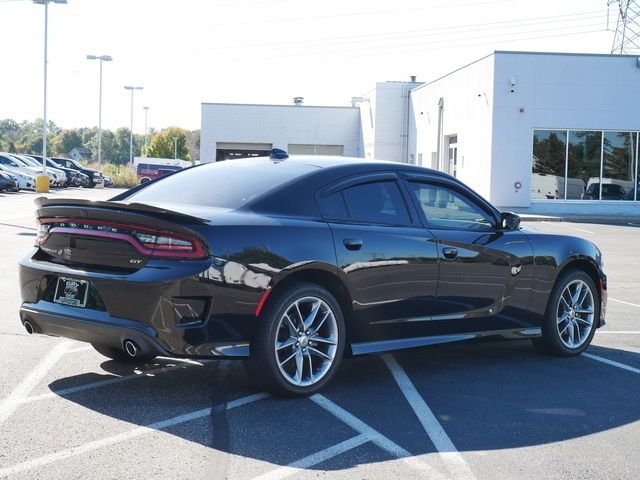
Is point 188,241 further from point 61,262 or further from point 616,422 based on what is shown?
point 616,422

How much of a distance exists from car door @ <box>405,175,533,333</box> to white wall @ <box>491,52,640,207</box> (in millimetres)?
26048

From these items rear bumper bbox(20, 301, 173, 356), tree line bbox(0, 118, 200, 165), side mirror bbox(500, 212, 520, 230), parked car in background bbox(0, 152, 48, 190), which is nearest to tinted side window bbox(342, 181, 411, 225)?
side mirror bbox(500, 212, 520, 230)

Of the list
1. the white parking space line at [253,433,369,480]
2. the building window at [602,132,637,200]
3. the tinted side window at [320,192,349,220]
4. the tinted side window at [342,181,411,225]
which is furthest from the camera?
the building window at [602,132,637,200]

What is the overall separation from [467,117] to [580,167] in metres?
5.40

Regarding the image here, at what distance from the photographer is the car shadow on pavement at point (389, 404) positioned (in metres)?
4.77

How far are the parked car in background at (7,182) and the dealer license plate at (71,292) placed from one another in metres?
36.0

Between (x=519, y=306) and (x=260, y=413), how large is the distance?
8.61ft

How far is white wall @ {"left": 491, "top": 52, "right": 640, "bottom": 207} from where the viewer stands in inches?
1250

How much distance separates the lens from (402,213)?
629 centimetres

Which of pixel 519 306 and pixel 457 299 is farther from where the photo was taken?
pixel 519 306

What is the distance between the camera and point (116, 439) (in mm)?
4641

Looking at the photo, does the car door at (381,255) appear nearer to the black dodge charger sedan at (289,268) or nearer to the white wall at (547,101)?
the black dodge charger sedan at (289,268)

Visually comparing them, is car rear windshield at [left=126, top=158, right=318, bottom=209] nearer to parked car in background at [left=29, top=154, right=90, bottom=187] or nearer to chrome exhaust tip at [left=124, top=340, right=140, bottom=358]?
chrome exhaust tip at [left=124, top=340, right=140, bottom=358]

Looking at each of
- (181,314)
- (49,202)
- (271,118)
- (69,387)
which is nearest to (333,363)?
(181,314)
